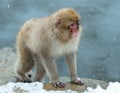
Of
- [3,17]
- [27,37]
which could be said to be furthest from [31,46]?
[3,17]

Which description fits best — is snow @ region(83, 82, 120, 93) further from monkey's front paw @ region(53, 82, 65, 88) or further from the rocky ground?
monkey's front paw @ region(53, 82, 65, 88)

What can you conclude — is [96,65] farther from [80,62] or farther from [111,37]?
[111,37]

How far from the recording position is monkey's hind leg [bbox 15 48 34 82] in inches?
277

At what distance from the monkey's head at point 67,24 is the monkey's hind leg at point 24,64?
1.02m

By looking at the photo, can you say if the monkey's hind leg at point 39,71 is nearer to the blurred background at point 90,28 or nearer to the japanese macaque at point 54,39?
the japanese macaque at point 54,39

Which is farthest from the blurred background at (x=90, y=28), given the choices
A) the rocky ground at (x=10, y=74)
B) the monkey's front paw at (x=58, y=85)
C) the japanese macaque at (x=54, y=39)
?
the monkey's front paw at (x=58, y=85)

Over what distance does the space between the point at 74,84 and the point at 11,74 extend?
5.16 ft

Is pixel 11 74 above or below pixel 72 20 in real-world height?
below

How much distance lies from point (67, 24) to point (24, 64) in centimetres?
142

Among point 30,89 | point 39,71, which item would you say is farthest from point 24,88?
point 39,71

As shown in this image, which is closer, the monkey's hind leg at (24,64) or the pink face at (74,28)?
the pink face at (74,28)

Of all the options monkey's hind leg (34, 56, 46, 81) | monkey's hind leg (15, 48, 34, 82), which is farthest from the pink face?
monkey's hind leg (15, 48, 34, 82)

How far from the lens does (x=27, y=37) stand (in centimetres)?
690

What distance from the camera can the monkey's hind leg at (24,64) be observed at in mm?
7043
